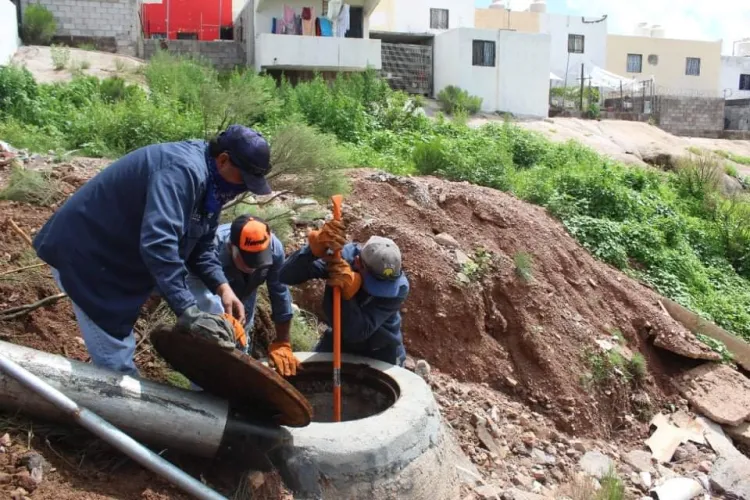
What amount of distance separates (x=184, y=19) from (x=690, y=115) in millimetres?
18904

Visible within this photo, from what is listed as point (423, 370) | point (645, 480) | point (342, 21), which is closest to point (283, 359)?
point (423, 370)

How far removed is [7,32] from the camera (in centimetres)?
1459

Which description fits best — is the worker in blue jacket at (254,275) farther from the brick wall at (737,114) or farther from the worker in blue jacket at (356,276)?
the brick wall at (737,114)

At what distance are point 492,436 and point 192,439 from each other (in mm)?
2470

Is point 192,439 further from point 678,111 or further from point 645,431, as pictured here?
point 678,111

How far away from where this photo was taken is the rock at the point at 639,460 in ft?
16.8

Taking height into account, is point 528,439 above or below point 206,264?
below

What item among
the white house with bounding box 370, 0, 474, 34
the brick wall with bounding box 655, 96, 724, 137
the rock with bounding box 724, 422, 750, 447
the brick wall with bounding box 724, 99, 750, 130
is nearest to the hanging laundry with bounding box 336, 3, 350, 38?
the white house with bounding box 370, 0, 474, 34

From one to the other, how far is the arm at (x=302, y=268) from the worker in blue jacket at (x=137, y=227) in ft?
2.86

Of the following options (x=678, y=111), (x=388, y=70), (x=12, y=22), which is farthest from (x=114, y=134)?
(x=678, y=111)

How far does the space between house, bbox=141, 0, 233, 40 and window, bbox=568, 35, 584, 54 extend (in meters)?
16.2

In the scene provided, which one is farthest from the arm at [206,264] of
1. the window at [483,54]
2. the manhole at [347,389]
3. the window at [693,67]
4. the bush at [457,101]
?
the window at [693,67]

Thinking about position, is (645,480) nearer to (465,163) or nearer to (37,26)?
(465,163)

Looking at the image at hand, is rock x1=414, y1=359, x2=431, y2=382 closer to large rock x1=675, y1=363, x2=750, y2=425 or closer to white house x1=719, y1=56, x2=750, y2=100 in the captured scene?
large rock x1=675, y1=363, x2=750, y2=425
